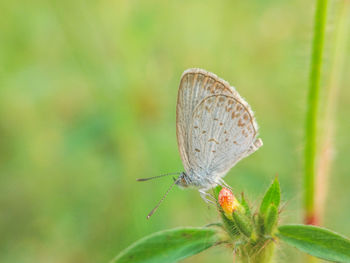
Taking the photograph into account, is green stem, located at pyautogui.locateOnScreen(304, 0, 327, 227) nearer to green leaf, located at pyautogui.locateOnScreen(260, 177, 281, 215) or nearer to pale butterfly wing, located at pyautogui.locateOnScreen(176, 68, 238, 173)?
green leaf, located at pyautogui.locateOnScreen(260, 177, 281, 215)

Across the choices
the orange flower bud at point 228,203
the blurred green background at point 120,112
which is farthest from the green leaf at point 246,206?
the blurred green background at point 120,112

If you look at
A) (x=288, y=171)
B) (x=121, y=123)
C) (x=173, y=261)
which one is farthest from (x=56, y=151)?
(x=173, y=261)

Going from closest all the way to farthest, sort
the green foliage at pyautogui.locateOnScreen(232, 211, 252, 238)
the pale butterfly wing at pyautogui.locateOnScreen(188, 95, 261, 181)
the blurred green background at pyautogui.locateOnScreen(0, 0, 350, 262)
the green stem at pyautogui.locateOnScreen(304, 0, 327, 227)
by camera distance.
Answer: the green foliage at pyautogui.locateOnScreen(232, 211, 252, 238), the green stem at pyautogui.locateOnScreen(304, 0, 327, 227), the pale butterfly wing at pyautogui.locateOnScreen(188, 95, 261, 181), the blurred green background at pyautogui.locateOnScreen(0, 0, 350, 262)

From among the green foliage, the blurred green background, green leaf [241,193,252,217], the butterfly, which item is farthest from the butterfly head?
the green foliage

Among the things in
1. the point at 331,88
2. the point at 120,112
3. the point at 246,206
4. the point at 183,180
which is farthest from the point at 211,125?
the point at 120,112

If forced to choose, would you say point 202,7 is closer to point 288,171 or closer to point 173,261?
point 288,171

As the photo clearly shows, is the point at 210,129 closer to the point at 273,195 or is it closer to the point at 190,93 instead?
the point at 190,93
